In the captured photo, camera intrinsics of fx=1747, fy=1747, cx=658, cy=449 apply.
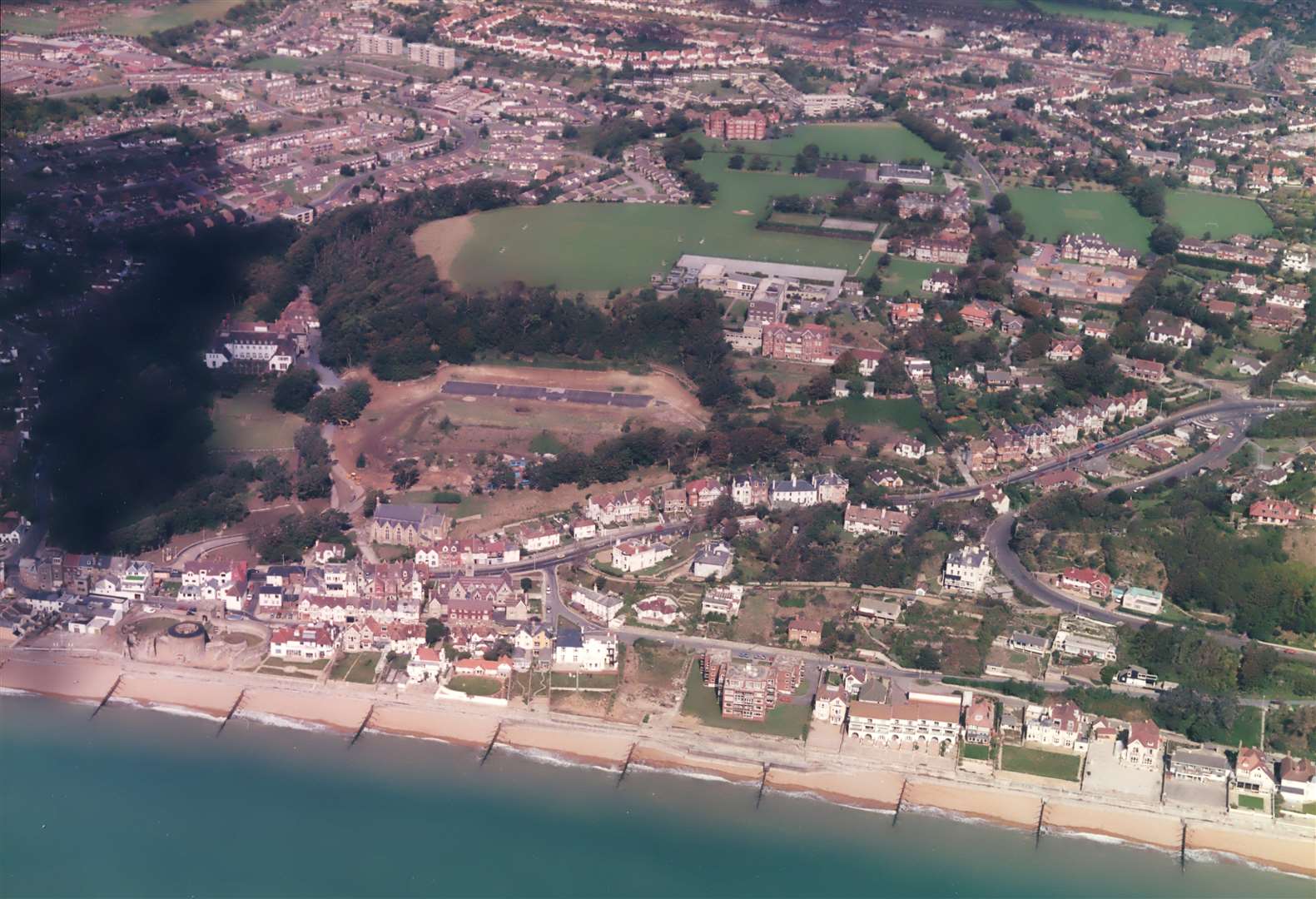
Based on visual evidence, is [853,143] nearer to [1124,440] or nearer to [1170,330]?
[1170,330]

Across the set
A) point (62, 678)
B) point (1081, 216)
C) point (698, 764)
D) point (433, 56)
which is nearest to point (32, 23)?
point (433, 56)

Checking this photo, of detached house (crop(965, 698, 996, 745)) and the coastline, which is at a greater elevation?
detached house (crop(965, 698, 996, 745))

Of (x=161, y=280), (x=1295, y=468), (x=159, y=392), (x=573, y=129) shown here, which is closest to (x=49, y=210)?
(x=161, y=280)

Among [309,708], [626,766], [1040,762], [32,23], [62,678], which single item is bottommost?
[32,23]

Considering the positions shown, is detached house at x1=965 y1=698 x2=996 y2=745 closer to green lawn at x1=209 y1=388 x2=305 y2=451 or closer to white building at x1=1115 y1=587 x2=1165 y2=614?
white building at x1=1115 y1=587 x2=1165 y2=614

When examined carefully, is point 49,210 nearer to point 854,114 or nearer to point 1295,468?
point 854,114

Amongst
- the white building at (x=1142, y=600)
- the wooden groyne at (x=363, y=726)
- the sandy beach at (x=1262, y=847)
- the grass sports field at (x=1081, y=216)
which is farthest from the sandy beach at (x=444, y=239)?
the sandy beach at (x=1262, y=847)

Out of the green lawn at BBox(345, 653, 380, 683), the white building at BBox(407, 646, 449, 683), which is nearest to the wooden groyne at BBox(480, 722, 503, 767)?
the white building at BBox(407, 646, 449, 683)
